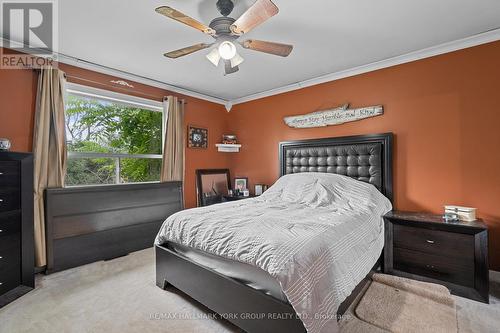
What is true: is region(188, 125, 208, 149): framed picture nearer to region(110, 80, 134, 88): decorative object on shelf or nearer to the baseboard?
region(110, 80, 134, 88): decorative object on shelf

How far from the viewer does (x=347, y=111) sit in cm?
341

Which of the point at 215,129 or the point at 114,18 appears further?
the point at 215,129

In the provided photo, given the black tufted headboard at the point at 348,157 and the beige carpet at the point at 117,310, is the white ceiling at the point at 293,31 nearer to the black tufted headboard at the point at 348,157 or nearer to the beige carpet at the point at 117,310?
the black tufted headboard at the point at 348,157

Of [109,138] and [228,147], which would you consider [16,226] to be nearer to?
[109,138]

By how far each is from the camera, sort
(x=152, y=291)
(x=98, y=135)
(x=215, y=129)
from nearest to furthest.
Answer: (x=152, y=291) < (x=98, y=135) < (x=215, y=129)

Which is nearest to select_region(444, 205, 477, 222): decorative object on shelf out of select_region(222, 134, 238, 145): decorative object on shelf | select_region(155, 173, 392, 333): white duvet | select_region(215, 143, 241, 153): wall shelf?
select_region(155, 173, 392, 333): white duvet

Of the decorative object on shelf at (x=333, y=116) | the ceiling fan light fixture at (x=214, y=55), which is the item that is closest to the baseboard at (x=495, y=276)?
the decorative object on shelf at (x=333, y=116)

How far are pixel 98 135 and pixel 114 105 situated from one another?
0.52 metres

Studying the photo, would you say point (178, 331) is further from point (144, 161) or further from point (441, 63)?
point (441, 63)

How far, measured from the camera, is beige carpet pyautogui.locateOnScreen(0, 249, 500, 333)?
1800mm

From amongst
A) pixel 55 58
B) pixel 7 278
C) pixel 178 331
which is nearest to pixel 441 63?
pixel 178 331

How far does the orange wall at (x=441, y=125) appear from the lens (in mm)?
2473

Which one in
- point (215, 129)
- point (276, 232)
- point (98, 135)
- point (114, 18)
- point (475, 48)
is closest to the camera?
point (276, 232)

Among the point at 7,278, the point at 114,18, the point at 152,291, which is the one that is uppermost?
the point at 114,18
